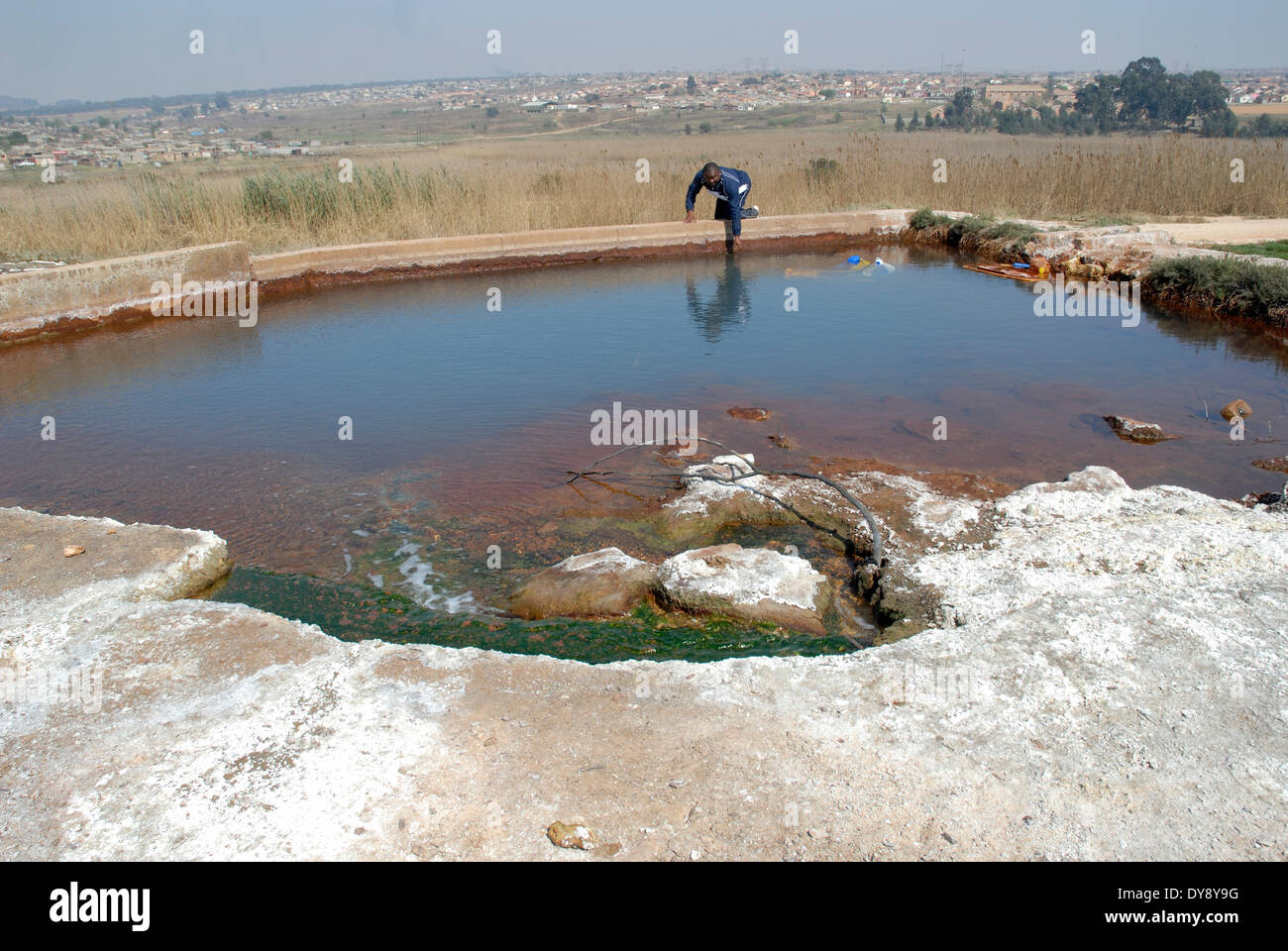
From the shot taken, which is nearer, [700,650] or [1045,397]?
[700,650]

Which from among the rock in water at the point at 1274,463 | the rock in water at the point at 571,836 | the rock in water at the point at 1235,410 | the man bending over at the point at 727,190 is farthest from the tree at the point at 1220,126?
the rock in water at the point at 571,836

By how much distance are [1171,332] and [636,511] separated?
746cm

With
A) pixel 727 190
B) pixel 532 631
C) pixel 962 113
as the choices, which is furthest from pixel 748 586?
pixel 962 113

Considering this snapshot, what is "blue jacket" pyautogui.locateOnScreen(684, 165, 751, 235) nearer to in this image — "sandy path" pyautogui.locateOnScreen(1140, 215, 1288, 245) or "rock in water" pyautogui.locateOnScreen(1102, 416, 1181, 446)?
"sandy path" pyautogui.locateOnScreen(1140, 215, 1288, 245)

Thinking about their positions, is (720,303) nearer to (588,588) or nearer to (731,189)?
(731,189)

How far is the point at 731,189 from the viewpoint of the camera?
13.5 m

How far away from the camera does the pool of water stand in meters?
6.03

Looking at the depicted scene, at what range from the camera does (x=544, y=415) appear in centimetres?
779

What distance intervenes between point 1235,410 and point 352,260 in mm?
11200

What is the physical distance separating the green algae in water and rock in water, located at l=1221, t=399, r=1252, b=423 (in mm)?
5013

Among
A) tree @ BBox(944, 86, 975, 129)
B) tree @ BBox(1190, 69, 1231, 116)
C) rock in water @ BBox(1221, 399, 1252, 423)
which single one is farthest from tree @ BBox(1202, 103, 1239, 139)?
rock in water @ BBox(1221, 399, 1252, 423)

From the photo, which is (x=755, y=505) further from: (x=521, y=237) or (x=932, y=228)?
(x=932, y=228)
